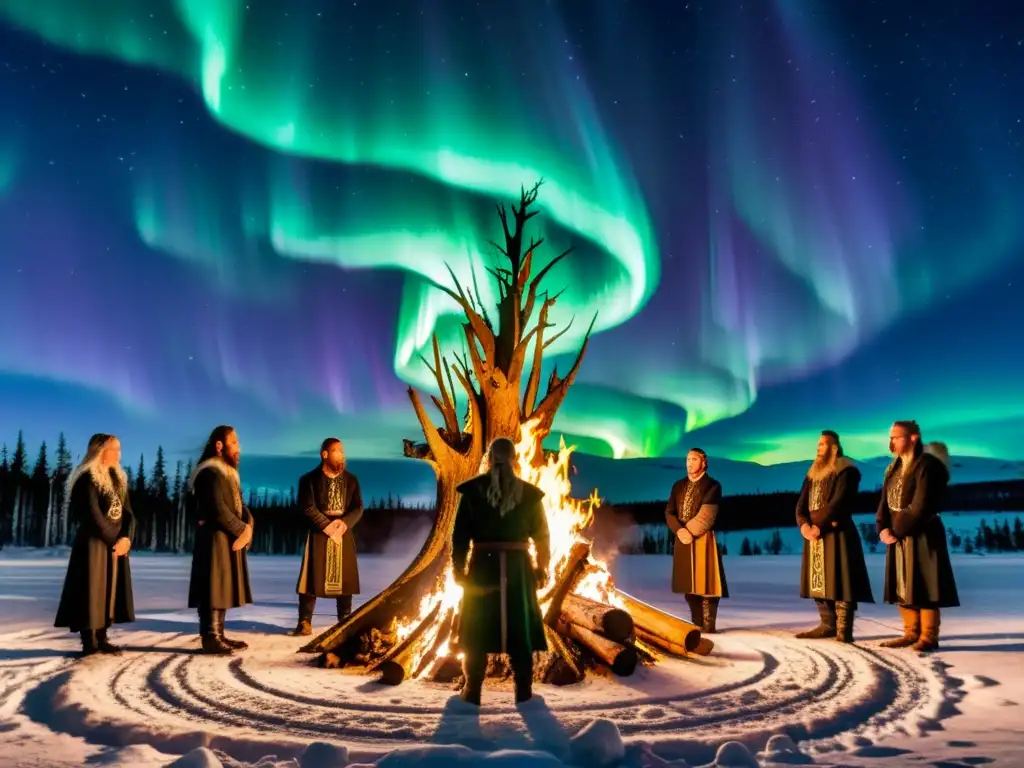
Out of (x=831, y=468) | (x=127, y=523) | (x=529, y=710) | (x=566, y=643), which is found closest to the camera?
(x=529, y=710)

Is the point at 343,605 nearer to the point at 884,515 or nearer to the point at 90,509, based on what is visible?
the point at 90,509

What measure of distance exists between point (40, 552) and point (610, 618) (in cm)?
3595

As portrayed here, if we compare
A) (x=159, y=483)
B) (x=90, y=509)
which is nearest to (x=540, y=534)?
(x=90, y=509)

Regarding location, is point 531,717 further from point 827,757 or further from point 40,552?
point 40,552

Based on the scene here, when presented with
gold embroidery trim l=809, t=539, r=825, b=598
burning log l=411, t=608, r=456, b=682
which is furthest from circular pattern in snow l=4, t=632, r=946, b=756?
gold embroidery trim l=809, t=539, r=825, b=598

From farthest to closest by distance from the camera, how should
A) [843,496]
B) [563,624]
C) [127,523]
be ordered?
1. [843,496]
2. [127,523]
3. [563,624]

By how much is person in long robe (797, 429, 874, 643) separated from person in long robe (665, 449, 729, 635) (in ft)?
3.17

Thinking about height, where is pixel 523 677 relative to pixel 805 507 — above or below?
below

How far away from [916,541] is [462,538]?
16.8ft

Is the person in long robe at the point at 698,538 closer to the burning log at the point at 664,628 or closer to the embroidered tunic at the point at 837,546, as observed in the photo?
the embroidered tunic at the point at 837,546

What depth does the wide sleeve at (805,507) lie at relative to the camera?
352 inches

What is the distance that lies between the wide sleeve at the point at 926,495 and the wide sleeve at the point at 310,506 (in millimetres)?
6241

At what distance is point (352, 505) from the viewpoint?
367 inches

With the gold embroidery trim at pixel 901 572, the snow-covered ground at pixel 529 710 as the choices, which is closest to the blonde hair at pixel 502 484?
the snow-covered ground at pixel 529 710
